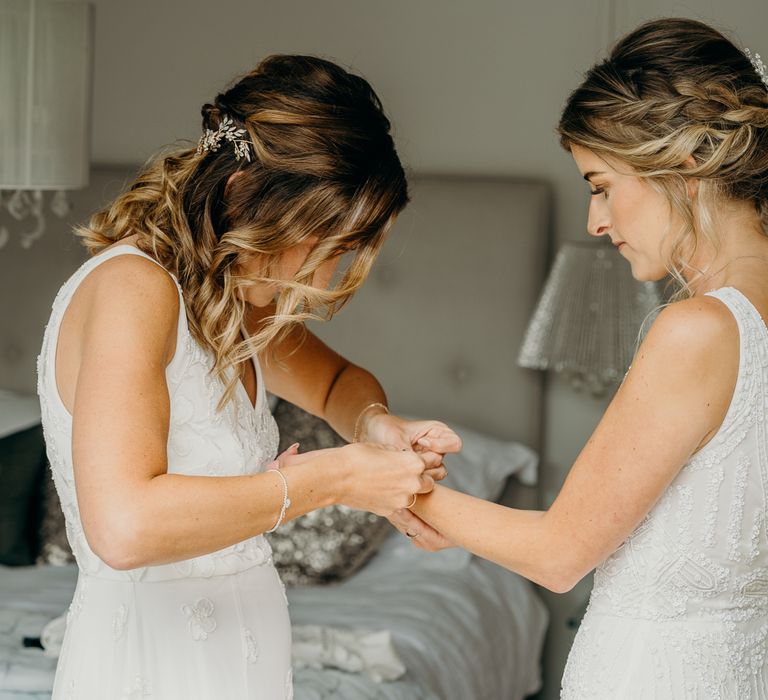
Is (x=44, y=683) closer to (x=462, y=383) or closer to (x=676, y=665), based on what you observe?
(x=676, y=665)

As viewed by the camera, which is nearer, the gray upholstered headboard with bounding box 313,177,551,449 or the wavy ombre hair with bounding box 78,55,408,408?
the wavy ombre hair with bounding box 78,55,408,408

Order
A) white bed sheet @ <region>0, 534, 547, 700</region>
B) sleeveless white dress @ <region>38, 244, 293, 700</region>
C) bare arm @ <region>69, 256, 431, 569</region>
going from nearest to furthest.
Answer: bare arm @ <region>69, 256, 431, 569</region>, sleeveless white dress @ <region>38, 244, 293, 700</region>, white bed sheet @ <region>0, 534, 547, 700</region>

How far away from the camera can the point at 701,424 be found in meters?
1.35

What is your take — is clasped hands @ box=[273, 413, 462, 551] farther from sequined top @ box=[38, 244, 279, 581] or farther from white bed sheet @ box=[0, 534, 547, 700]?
white bed sheet @ box=[0, 534, 547, 700]

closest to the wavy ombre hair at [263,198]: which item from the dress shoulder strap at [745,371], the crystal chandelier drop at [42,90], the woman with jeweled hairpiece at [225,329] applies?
the woman with jeweled hairpiece at [225,329]

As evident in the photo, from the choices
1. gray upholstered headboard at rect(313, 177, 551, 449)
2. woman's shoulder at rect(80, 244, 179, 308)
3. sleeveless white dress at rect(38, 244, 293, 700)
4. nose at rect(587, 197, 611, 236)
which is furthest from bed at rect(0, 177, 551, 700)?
woman's shoulder at rect(80, 244, 179, 308)

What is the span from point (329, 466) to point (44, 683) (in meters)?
1.08

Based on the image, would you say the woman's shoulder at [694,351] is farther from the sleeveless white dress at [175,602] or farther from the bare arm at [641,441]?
the sleeveless white dress at [175,602]

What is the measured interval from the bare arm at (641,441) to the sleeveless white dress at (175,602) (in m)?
0.41

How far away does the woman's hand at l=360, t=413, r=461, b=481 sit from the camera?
1828mm

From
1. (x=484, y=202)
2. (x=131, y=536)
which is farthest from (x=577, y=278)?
(x=131, y=536)

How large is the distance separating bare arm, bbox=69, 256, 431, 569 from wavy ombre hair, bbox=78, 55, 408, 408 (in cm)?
11

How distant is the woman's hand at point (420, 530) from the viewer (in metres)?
1.80

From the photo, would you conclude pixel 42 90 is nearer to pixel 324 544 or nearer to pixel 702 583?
pixel 324 544
